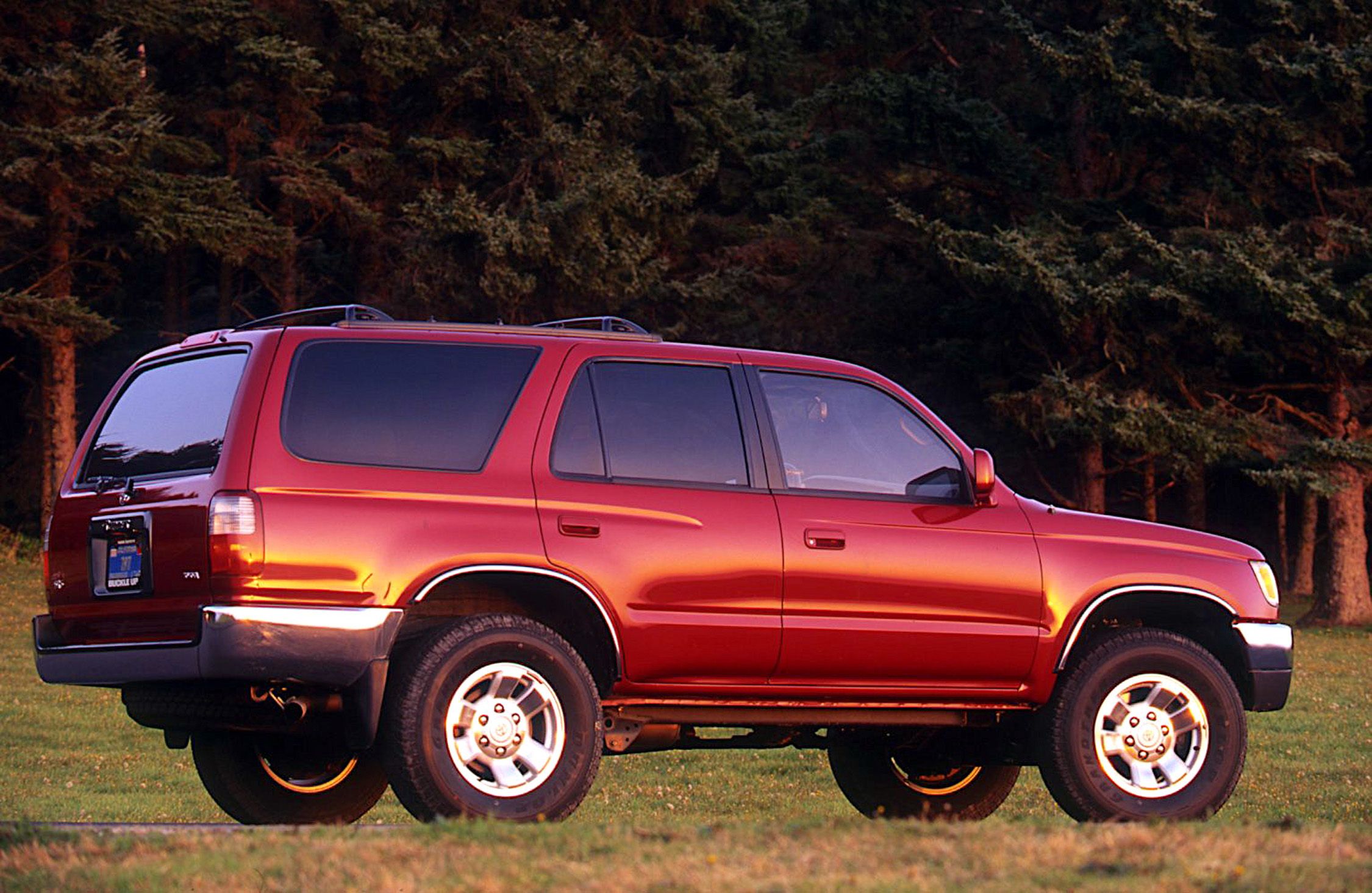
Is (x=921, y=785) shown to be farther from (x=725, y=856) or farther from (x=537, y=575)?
(x=725, y=856)

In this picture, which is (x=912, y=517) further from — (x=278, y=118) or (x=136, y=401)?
(x=278, y=118)

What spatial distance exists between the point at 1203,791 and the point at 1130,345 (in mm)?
25854

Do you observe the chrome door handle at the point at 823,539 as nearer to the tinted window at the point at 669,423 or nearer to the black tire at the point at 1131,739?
the tinted window at the point at 669,423

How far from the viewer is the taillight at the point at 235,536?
672 cm

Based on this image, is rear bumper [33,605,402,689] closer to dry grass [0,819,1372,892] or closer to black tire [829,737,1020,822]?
dry grass [0,819,1372,892]

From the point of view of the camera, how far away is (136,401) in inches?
309

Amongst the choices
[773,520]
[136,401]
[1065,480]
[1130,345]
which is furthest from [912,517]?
[1065,480]

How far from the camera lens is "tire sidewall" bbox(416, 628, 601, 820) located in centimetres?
694

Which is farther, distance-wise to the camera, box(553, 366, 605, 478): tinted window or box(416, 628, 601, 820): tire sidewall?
box(553, 366, 605, 478): tinted window

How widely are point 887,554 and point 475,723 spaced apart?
2.00 metres

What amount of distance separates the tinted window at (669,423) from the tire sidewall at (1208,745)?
6.21 feet

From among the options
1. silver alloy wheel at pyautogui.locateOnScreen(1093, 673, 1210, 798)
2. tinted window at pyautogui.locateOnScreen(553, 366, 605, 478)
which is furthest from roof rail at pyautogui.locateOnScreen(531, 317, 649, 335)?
silver alloy wheel at pyautogui.locateOnScreen(1093, 673, 1210, 798)

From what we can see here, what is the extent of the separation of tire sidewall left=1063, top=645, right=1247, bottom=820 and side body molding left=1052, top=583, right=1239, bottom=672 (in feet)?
0.47

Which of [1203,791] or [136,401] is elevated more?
[136,401]
